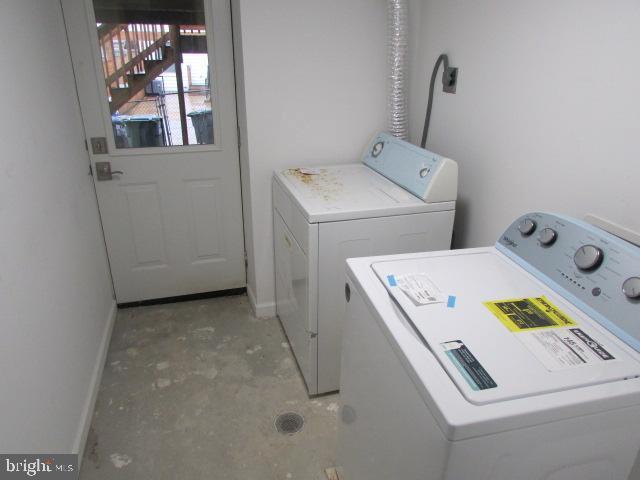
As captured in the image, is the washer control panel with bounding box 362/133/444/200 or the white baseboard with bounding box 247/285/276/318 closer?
the washer control panel with bounding box 362/133/444/200

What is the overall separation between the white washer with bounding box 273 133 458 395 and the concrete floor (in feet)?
0.69

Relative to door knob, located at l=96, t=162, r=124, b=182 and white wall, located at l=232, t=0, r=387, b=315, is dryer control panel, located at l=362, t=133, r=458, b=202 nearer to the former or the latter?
white wall, located at l=232, t=0, r=387, b=315

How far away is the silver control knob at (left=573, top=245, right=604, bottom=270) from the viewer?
108cm

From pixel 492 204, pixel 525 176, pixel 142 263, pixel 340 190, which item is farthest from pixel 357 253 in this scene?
pixel 142 263

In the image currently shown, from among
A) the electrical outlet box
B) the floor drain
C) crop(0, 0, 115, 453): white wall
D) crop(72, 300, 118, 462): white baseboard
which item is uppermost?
the electrical outlet box

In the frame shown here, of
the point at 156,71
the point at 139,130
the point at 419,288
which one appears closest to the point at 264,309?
the point at 139,130

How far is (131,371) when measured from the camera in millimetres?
2273

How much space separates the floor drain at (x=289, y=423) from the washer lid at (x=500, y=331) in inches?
41.7

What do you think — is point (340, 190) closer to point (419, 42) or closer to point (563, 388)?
point (419, 42)

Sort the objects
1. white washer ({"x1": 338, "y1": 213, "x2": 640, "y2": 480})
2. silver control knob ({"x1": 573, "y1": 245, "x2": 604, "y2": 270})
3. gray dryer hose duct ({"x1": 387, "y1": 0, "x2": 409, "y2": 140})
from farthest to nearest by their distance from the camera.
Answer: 1. gray dryer hose duct ({"x1": 387, "y1": 0, "x2": 409, "y2": 140})
2. silver control knob ({"x1": 573, "y1": 245, "x2": 604, "y2": 270})
3. white washer ({"x1": 338, "y1": 213, "x2": 640, "y2": 480})

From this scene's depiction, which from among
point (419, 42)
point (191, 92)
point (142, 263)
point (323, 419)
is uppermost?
point (419, 42)

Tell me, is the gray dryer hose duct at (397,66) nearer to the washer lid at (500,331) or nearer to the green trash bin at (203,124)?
the green trash bin at (203,124)

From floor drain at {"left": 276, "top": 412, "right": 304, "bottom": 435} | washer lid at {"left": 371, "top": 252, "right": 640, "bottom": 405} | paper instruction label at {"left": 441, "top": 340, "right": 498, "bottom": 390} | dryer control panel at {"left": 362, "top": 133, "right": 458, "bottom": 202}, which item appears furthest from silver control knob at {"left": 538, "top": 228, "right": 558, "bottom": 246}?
floor drain at {"left": 276, "top": 412, "right": 304, "bottom": 435}

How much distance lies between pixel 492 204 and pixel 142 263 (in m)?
2.08
